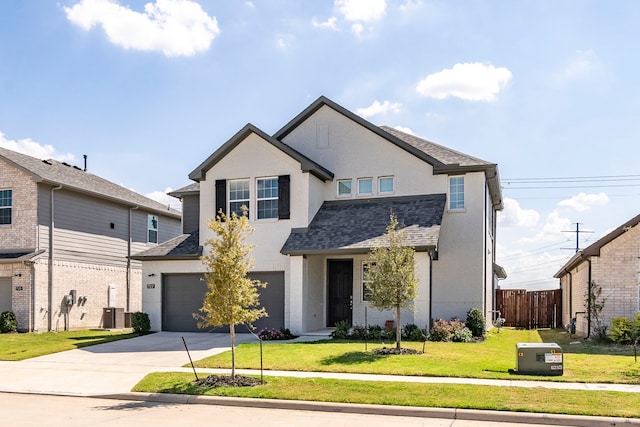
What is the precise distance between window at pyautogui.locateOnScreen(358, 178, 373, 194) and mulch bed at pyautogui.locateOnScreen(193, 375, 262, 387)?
1197cm

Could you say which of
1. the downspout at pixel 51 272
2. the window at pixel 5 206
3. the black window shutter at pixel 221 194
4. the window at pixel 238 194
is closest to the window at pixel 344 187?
the window at pixel 238 194

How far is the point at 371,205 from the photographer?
2288 centimetres

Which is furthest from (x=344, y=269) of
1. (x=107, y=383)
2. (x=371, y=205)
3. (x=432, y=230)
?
(x=107, y=383)

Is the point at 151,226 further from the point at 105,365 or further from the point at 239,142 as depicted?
the point at 105,365

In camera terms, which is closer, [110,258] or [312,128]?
[312,128]

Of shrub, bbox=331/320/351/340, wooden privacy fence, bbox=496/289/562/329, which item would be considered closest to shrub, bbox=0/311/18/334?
shrub, bbox=331/320/351/340

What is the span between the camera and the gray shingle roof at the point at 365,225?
20125 mm

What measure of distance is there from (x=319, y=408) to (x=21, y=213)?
18.7m

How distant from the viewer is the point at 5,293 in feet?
80.6

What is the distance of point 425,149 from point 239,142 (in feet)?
23.6

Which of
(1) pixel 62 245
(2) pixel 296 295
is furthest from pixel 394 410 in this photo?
(1) pixel 62 245

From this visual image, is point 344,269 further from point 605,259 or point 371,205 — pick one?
point 605,259

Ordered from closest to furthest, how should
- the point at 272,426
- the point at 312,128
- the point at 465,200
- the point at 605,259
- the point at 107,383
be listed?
1. the point at 272,426
2. the point at 107,383
3. the point at 605,259
4. the point at 465,200
5. the point at 312,128

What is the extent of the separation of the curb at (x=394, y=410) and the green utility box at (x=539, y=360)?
11.4 feet
